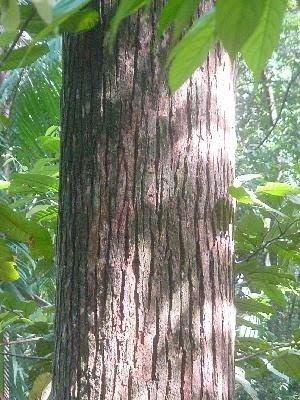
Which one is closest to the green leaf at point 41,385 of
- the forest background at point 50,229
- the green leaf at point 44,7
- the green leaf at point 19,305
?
the forest background at point 50,229

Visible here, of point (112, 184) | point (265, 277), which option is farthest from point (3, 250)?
point (265, 277)

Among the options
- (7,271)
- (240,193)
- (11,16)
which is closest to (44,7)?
(11,16)

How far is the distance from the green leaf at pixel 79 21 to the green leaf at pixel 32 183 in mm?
419

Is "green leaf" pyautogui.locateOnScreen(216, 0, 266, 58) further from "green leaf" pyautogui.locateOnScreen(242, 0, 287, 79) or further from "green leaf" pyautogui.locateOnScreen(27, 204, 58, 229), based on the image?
"green leaf" pyautogui.locateOnScreen(27, 204, 58, 229)

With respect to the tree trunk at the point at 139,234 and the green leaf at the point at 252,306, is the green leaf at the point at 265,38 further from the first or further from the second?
the green leaf at the point at 252,306

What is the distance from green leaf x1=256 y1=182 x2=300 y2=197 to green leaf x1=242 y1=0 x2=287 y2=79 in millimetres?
768

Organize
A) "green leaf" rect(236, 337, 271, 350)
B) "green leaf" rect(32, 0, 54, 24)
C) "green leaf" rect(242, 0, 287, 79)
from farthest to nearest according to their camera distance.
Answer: "green leaf" rect(236, 337, 271, 350) < "green leaf" rect(242, 0, 287, 79) < "green leaf" rect(32, 0, 54, 24)

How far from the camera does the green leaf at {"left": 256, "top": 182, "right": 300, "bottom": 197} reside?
116 cm

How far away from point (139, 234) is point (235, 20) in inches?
26.6

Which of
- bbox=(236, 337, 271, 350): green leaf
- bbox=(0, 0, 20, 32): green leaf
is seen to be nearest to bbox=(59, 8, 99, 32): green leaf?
bbox=(0, 0, 20, 32): green leaf

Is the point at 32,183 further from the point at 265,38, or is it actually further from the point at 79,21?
the point at 265,38

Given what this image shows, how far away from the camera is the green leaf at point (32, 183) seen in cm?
126

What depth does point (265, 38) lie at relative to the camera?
39 cm

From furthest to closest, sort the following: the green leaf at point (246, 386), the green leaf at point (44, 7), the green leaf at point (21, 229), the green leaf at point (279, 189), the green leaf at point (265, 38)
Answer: the green leaf at point (246, 386)
the green leaf at point (279, 189)
the green leaf at point (21, 229)
the green leaf at point (265, 38)
the green leaf at point (44, 7)
